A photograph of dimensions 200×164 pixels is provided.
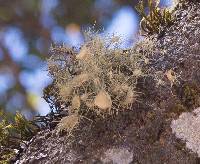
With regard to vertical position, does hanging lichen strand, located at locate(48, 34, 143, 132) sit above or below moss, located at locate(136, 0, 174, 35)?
below

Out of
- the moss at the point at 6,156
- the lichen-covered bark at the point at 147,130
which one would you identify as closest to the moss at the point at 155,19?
the lichen-covered bark at the point at 147,130

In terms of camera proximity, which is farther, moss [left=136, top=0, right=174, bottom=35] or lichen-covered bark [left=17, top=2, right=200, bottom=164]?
moss [left=136, top=0, right=174, bottom=35]

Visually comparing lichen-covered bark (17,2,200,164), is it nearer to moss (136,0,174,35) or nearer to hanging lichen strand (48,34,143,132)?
hanging lichen strand (48,34,143,132)

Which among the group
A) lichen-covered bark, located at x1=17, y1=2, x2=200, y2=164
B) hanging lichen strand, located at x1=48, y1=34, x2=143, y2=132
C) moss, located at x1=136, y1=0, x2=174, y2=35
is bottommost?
lichen-covered bark, located at x1=17, y1=2, x2=200, y2=164

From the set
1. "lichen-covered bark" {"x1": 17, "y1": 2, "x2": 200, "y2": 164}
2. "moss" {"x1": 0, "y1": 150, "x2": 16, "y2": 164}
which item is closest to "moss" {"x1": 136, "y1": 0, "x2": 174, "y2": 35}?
"lichen-covered bark" {"x1": 17, "y1": 2, "x2": 200, "y2": 164}

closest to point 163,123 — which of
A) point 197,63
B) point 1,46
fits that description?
point 197,63

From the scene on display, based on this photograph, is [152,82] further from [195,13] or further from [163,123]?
[195,13]

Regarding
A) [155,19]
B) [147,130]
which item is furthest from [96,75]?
[155,19]

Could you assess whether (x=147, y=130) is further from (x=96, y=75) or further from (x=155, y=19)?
(x=155, y=19)

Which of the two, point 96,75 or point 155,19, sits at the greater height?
point 155,19

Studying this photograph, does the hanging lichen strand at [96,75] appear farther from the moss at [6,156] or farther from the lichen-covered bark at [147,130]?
the moss at [6,156]

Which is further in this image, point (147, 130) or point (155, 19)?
point (155, 19)
